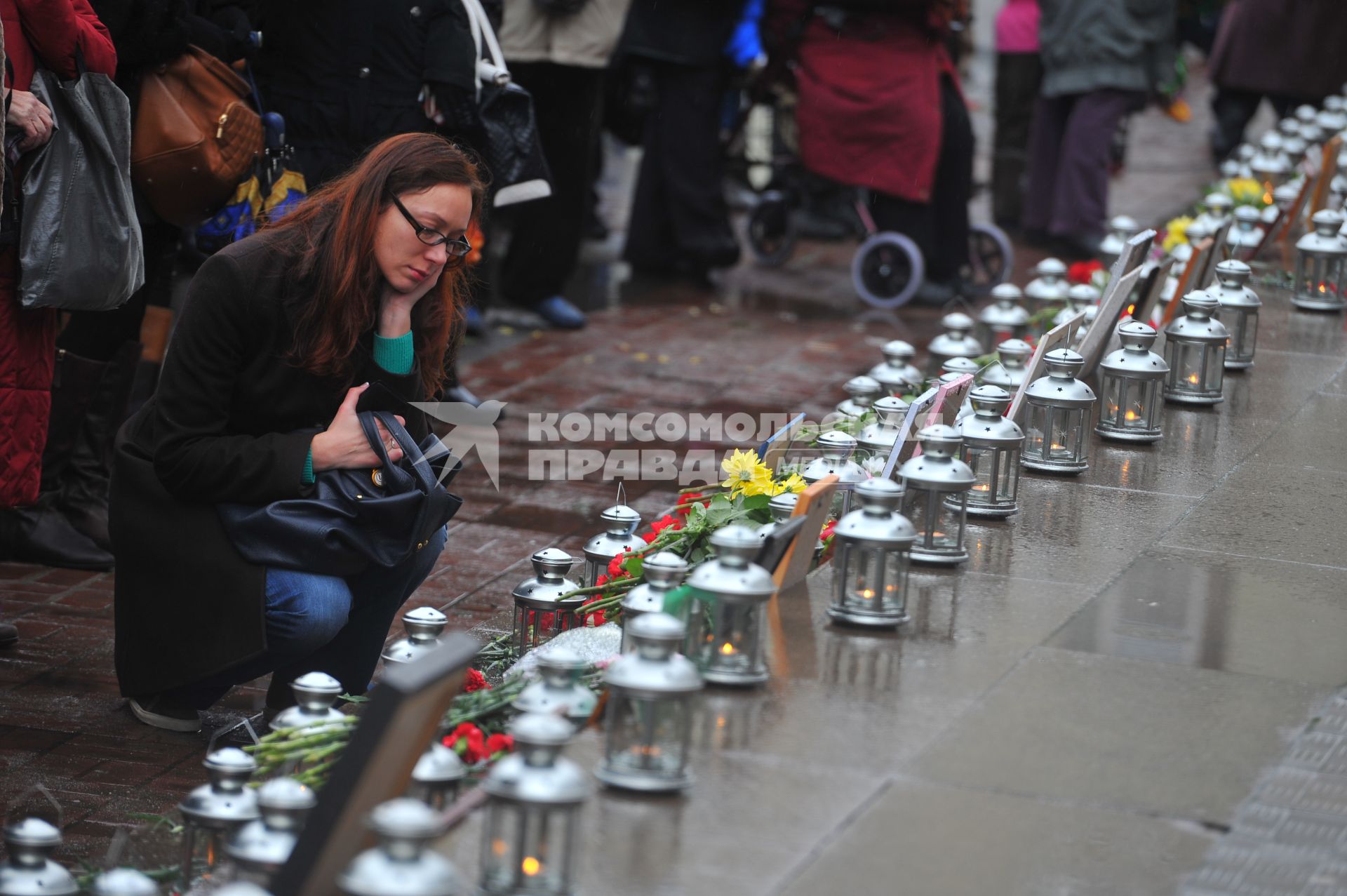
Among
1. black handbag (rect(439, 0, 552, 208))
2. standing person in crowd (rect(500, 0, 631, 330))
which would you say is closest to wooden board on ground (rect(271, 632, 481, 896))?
black handbag (rect(439, 0, 552, 208))

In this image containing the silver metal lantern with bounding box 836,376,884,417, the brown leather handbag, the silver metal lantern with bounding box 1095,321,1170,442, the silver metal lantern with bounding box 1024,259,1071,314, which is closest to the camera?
the silver metal lantern with bounding box 1095,321,1170,442

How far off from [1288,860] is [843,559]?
0.93 m

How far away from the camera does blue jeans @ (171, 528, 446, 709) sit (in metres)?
3.58

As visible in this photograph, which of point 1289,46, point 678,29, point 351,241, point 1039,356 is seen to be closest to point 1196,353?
point 1039,356

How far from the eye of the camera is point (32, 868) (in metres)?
2.19

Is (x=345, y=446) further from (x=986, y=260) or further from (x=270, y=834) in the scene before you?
(x=986, y=260)

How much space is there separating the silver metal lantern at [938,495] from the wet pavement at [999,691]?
0.22 ft

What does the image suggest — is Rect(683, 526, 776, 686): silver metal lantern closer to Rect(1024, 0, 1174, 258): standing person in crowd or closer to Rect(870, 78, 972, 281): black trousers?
Rect(870, 78, 972, 281): black trousers

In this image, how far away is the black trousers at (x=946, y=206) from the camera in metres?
8.70

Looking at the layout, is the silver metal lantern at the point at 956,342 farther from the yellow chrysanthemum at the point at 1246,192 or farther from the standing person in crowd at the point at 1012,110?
the standing person in crowd at the point at 1012,110

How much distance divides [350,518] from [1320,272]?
3.67 meters

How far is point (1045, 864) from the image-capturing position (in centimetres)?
225

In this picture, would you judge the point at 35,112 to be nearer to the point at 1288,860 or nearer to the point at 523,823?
the point at 523,823

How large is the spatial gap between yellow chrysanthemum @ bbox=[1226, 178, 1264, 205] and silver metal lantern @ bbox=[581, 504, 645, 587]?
441cm
